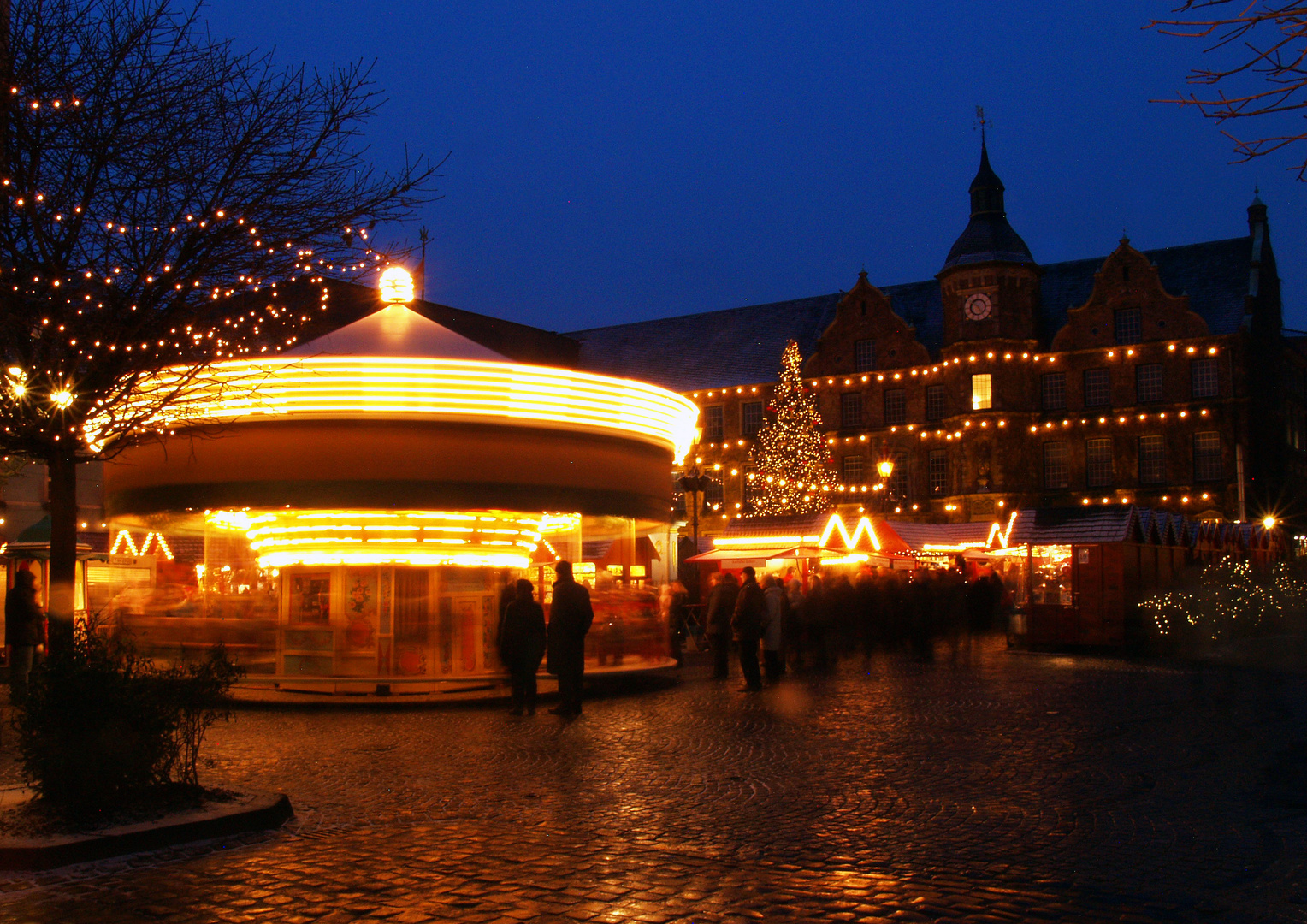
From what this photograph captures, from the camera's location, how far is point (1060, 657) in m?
20.8

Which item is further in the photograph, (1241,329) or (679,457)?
(1241,329)

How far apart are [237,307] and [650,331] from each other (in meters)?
50.7

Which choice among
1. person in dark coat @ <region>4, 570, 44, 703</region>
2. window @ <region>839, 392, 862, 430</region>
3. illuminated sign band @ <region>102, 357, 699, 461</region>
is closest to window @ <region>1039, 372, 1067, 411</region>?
window @ <region>839, 392, 862, 430</region>

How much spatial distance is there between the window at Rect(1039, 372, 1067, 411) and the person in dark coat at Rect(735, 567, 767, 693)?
36.6 meters

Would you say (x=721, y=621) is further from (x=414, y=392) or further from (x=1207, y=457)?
(x=1207, y=457)

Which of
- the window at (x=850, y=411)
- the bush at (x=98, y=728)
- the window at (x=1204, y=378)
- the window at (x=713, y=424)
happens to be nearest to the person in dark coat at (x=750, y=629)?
the bush at (x=98, y=728)

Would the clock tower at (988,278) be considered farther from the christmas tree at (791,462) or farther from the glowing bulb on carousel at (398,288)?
the glowing bulb on carousel at (398,288)

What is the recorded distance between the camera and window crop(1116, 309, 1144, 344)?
48.3 m

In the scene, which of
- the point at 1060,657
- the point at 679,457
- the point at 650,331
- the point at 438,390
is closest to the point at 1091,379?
the point at 650,331

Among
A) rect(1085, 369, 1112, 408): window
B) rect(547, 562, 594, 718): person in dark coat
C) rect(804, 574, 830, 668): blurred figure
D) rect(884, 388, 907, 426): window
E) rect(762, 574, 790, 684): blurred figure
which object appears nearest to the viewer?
rect(547, 562, 594, 718): person in dark coat

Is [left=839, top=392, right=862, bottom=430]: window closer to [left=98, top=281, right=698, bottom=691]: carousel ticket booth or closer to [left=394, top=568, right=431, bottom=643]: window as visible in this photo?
[left=98, top=281, right=698, bottom=691]: carousel ticket booth

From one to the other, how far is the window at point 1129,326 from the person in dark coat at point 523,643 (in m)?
39.8

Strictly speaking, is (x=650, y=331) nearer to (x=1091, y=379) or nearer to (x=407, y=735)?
(x=1091, y=379)

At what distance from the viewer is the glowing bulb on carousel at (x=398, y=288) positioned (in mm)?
15281
